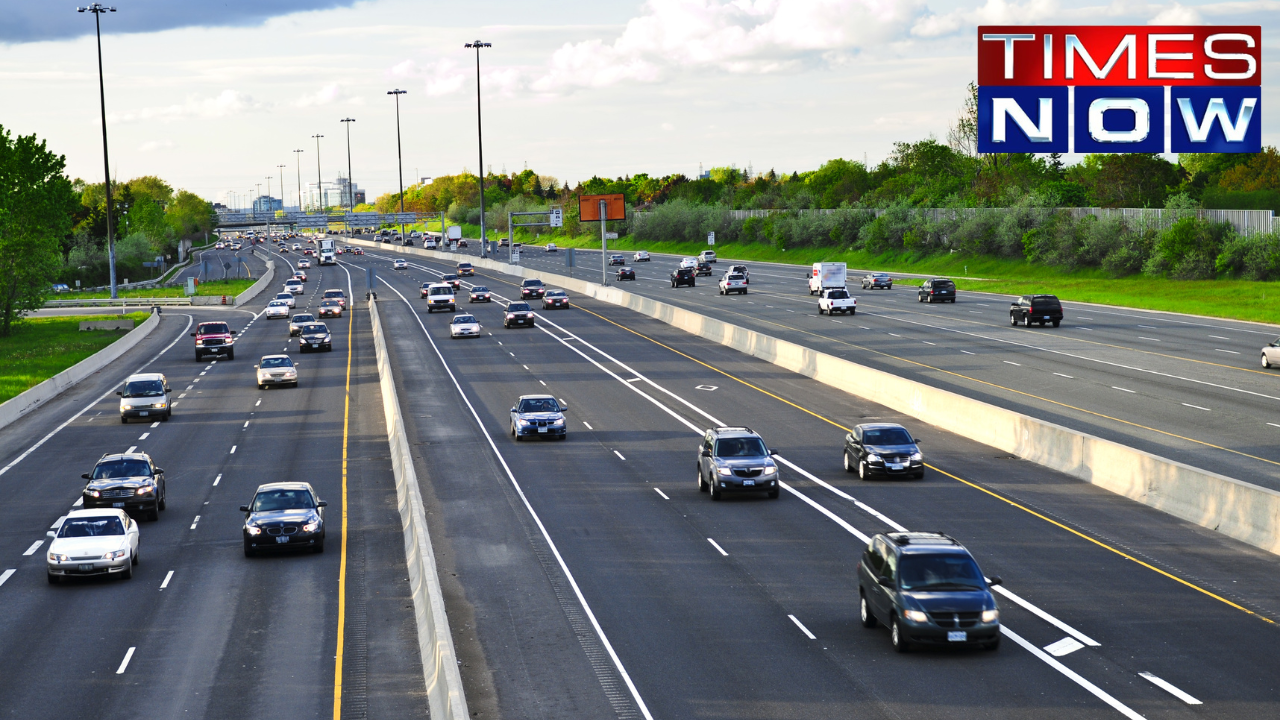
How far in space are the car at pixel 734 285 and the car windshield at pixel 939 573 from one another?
73.5m

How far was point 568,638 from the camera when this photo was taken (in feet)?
64.4

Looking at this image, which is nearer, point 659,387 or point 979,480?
point 979,480

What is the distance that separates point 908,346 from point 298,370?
29.0 meters

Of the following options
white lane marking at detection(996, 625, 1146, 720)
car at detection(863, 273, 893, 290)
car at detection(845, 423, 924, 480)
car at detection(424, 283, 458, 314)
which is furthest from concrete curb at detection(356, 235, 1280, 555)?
car at detection(863, 273, 893, 290)

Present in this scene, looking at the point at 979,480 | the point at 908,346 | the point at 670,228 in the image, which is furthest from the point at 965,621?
the point at 670,228

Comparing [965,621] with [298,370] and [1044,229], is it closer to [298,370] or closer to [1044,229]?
[298,370]

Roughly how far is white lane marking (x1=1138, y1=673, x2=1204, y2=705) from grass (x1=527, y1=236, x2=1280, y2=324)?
55.6 m

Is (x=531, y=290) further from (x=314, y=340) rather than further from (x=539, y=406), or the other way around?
(x=539, y=406)

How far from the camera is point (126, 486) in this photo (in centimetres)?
3023

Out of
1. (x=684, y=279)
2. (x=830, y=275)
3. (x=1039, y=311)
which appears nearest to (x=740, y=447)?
(x=1039, y=311)

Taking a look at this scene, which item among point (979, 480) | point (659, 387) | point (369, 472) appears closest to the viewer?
point (979, 480)

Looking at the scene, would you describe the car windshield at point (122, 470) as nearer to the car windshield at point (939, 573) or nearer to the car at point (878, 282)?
the car windshield at point (939, 573)

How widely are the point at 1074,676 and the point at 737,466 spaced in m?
13.5

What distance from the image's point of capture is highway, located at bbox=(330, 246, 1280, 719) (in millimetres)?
16609
